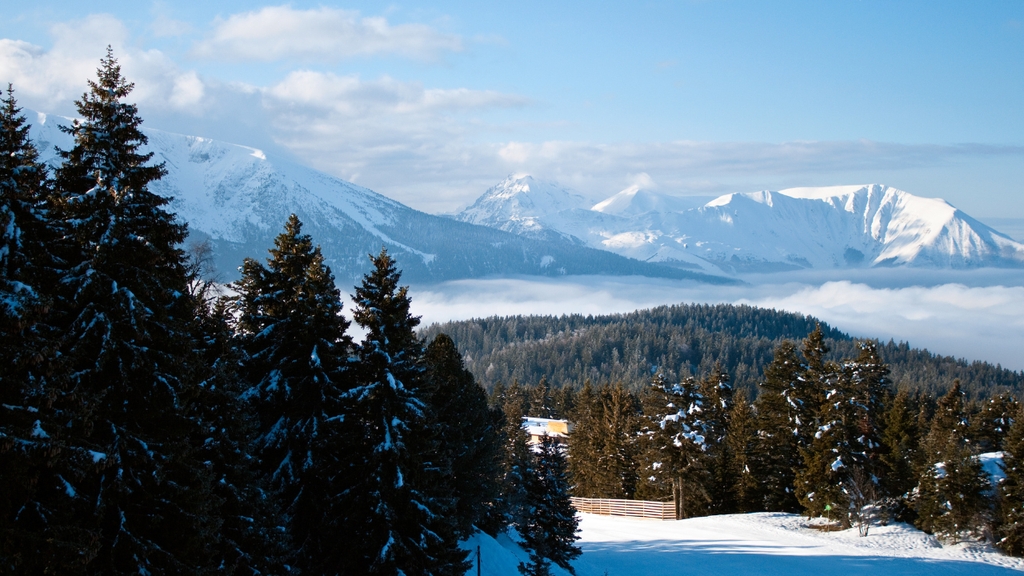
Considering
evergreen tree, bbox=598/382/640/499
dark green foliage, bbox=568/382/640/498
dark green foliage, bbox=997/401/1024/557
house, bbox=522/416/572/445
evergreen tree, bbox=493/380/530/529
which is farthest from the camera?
house, bbox=522/416/572/445

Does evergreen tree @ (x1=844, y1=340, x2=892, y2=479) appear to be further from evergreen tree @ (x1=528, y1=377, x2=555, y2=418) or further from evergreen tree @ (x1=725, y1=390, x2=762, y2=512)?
evergreen tree @ (x1=528, y1=377, x2=555, y2=418)

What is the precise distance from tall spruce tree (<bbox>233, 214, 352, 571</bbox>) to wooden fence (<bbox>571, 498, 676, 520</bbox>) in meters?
37.6

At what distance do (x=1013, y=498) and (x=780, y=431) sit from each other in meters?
14.1

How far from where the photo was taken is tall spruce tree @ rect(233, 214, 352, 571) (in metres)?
20.6

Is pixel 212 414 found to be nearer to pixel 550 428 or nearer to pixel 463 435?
pixel 463 435

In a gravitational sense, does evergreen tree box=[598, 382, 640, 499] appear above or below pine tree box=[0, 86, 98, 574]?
below

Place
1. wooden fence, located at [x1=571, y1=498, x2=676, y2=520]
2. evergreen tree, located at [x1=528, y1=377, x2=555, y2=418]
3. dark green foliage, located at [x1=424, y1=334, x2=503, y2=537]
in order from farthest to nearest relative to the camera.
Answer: evergreen tree, located at [x1=528, y1=377, x2=555, y2=418] < wooden fence, located at [x1=571, y1=498, x2=676, y2=520] < dark green foliage, located at [x1=424, y1=334, x2=503, y2=537]

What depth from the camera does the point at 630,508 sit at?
57.7 metres

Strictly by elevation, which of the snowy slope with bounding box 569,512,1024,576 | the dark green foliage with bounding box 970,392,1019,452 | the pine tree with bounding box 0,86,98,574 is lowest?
the snowy slope with bounding box 569,512,1024,576

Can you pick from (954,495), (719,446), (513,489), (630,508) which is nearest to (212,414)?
(513,489)

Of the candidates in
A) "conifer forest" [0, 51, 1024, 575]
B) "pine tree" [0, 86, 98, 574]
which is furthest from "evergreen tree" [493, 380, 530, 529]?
"pine tree" [0, 86, 98, 574]

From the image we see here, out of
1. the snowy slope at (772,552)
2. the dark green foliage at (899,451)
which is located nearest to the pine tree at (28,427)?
the snowy slope at (772,552)

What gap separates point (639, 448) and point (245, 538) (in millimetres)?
48274

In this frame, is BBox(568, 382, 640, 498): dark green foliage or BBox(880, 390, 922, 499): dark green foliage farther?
BBox(568, 382, 640, 498): dark green foliage
